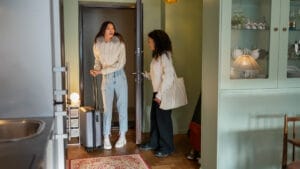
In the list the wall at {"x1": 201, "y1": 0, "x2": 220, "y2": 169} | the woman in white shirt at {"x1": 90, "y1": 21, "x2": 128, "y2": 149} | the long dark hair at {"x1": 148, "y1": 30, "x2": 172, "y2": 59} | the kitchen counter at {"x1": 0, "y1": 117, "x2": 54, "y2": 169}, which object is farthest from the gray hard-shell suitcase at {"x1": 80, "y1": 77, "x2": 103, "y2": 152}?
the kitchen counter at {"x1": 0, "y1": 117, "x2": 54, "y2": 169}

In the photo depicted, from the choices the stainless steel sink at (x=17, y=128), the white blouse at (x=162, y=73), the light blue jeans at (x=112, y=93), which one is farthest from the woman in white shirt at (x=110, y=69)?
the stainless steel sink at (x=17, y=128)

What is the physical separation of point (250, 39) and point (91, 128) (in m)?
2.05

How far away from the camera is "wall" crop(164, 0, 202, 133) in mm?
4438

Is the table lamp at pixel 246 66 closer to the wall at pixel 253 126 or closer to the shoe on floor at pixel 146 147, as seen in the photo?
the wall at pixel 253 126

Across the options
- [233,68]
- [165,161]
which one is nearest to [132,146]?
[165,161]

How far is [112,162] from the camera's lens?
11.8 ft

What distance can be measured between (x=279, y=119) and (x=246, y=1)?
105cm

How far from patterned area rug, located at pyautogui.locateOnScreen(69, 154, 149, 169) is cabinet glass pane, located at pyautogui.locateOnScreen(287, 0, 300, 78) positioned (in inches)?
65.8

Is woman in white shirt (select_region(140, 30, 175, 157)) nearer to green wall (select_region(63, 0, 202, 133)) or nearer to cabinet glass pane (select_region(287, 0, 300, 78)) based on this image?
green wall (select_region(63, 0, 202, 133))

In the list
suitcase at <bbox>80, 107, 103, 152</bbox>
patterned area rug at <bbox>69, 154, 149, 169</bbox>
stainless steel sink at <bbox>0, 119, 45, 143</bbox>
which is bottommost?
patterned area rug at <bbox>69, 154, 149, 169</bbox>

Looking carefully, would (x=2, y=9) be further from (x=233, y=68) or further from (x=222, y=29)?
(x=233, y=68)

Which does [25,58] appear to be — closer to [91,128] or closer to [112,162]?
[112,162]

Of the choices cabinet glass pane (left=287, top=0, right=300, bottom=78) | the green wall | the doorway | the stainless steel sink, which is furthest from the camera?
the doorway

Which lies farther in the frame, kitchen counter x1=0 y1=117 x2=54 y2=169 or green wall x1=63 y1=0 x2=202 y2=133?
green wall x1=63 y1=0 x2=202 y2=133
